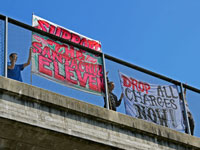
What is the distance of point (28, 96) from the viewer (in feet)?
32.1

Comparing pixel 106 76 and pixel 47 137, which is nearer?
pixel 47 137

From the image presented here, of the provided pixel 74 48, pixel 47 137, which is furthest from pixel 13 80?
pixel 74 48

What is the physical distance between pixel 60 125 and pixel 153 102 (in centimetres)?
313

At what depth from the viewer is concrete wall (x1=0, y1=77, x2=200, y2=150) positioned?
960 centimetres

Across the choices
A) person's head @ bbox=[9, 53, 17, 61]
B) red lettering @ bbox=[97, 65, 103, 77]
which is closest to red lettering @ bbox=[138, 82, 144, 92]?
red lettering @ bbox=[97, 65, 103, 77]

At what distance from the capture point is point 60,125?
9.99 meters

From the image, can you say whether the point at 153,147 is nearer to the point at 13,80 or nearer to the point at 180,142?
the point at 180,142

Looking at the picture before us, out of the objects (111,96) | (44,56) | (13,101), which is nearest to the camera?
(13,101)

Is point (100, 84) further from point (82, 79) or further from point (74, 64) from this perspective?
point (74, 64)

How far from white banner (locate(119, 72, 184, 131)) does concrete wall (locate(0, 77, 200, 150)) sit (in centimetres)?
68

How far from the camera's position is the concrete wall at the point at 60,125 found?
9.60 m

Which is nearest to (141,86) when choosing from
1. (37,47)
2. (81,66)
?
(81,66)

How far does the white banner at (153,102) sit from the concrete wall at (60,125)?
0.68 metres

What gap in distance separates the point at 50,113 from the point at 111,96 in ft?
6.68
